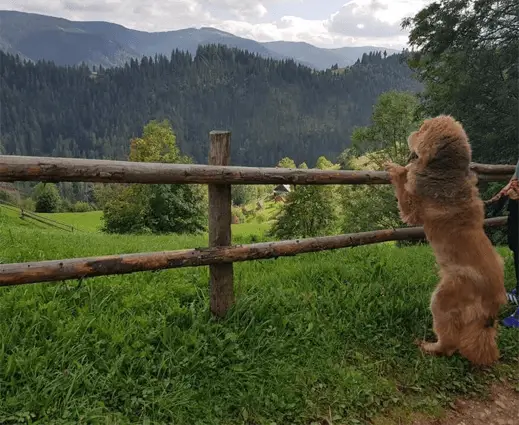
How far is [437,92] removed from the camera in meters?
19.4

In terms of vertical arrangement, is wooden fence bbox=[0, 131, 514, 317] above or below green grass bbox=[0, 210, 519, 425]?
above

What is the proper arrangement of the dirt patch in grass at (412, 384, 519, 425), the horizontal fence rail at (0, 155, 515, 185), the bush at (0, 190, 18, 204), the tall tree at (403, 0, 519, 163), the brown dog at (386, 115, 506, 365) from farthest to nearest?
the bush at (0, 190, 18, 204) → the tall tree at (403, 0, 519, 163) → the brown dog at (386, 115, 506, 365) → the dirt patch in grass at (412, 384, 519, 425) → the horizontal fence rail at (0, 155, 515, 185)

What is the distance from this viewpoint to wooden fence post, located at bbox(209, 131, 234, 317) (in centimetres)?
364

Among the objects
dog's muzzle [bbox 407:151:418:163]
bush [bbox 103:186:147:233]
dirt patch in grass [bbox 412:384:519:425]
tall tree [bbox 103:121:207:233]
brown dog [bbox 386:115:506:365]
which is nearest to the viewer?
dirt patch in grass [bbox 412:384:519:425]

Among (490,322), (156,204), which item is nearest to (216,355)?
(490,322)

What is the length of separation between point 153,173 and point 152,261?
70 centimetres

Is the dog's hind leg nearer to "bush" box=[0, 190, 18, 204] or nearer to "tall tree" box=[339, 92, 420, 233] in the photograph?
"tall tree" box=[339, 92, 420, 233]

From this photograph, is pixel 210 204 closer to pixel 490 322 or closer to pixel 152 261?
pixel 152 261

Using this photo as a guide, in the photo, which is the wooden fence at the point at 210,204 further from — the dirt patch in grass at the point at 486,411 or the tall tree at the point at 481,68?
the tall tree at the point at 481,68

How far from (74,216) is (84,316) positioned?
220 feet

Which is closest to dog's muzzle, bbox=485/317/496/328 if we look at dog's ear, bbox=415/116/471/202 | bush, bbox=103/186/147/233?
dog's ear, bbox=415/116/471/202

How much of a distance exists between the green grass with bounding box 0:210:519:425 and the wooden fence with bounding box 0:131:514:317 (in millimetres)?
494

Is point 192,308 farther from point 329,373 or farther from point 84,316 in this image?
point 329,373

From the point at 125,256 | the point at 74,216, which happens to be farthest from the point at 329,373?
the point at 74,216
